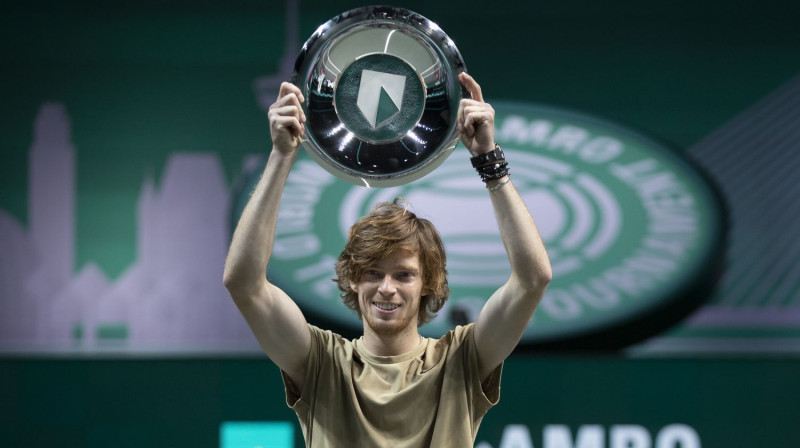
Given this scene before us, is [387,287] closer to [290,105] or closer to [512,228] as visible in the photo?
[512,228]

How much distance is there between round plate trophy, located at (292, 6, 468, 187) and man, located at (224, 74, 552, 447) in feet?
0.26

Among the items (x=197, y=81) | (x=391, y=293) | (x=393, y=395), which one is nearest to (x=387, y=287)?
(x=391, y=293)

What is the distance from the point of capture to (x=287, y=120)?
6.06ft

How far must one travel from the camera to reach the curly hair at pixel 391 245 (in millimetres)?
2105

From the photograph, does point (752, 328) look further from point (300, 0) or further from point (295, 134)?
point (295, 134)

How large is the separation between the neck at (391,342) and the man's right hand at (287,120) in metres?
0.52

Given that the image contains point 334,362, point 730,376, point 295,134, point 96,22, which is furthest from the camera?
point 96,22

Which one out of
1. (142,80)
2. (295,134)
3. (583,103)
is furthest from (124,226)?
(295,134)

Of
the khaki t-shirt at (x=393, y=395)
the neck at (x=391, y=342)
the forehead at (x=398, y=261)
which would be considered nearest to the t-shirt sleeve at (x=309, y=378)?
the khaki t-shirt at (x=393, y=395)

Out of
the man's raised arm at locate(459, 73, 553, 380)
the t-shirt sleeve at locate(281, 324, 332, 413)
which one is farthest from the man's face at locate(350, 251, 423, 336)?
the man's raised arm at locate(459, 73, 553, 380)

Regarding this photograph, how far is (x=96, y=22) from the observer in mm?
4262

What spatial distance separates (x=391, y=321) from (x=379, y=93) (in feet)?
1.74

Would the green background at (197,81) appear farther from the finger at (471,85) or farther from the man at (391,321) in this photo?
the finger at (471,85)

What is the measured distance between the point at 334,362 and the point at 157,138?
2441 millimetres
